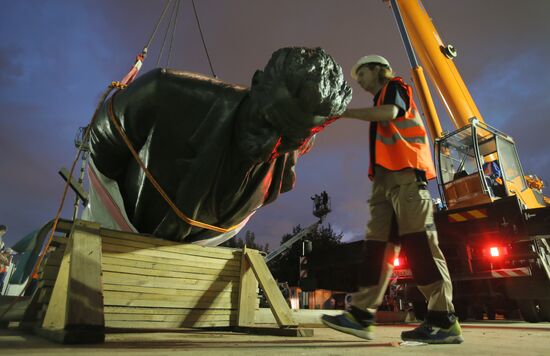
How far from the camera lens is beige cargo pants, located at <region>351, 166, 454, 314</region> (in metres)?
2.63

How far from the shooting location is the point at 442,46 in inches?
475

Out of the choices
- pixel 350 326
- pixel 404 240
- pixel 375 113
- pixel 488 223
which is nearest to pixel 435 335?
pixel 350 326

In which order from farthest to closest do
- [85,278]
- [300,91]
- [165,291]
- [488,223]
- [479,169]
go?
[479,169] → [488,223] → [165,291] → [85,278] → [300,91]

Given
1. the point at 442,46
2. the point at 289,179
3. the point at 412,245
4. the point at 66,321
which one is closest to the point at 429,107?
the point at 442,46

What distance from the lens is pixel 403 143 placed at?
9.16 feet

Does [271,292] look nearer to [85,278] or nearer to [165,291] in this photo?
[165,291]

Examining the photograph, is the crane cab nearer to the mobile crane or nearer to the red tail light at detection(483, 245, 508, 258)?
the mobile crane

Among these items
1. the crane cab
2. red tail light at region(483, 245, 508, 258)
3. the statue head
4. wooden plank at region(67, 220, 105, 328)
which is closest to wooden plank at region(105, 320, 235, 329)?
wooden plank at region(67, 220, 105, 328)

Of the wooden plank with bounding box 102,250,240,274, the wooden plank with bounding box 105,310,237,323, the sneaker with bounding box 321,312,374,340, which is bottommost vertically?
the sneaker with bounding box 321,312,374,340

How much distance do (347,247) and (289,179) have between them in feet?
30.1

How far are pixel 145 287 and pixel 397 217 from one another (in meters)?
1.90

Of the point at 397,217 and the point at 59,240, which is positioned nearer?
the point at 59,240

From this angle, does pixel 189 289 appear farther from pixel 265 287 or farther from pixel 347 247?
pixel 347 247

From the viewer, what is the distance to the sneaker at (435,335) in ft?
7.96
